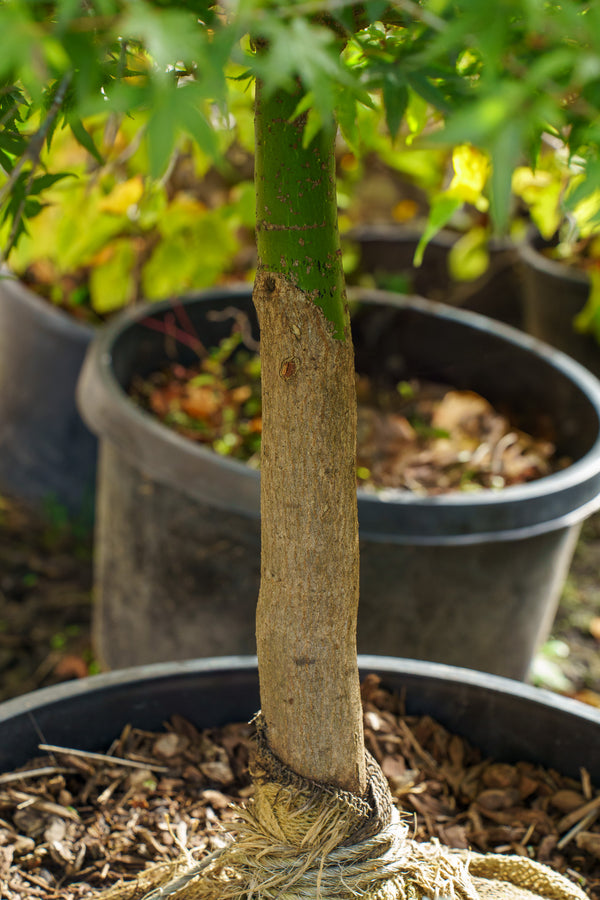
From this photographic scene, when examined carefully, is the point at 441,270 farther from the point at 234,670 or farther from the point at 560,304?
the point at 234,670

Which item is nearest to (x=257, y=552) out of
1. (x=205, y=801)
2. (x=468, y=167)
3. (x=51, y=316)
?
(x=205, y=801)

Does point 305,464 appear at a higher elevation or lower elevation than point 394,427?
higher

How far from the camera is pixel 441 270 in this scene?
2625mm

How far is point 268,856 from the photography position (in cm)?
75

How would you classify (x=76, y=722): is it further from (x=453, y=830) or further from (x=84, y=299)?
(x=84, y=299)

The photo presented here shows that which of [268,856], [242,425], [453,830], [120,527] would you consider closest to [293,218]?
[268,856]

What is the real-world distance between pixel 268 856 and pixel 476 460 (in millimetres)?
906

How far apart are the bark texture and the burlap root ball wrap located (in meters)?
0.02

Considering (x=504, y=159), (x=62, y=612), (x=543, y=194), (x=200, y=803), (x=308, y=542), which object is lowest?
(x=62, y=612)

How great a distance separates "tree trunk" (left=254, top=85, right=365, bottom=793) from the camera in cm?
62

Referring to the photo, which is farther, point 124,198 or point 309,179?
point 124,198

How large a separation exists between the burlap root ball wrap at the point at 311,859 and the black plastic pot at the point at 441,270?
201 centimetres

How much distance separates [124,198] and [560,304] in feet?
4.16

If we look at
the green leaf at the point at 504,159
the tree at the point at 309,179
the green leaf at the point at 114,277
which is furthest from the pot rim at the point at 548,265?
the green leaf at the point at 504,159
